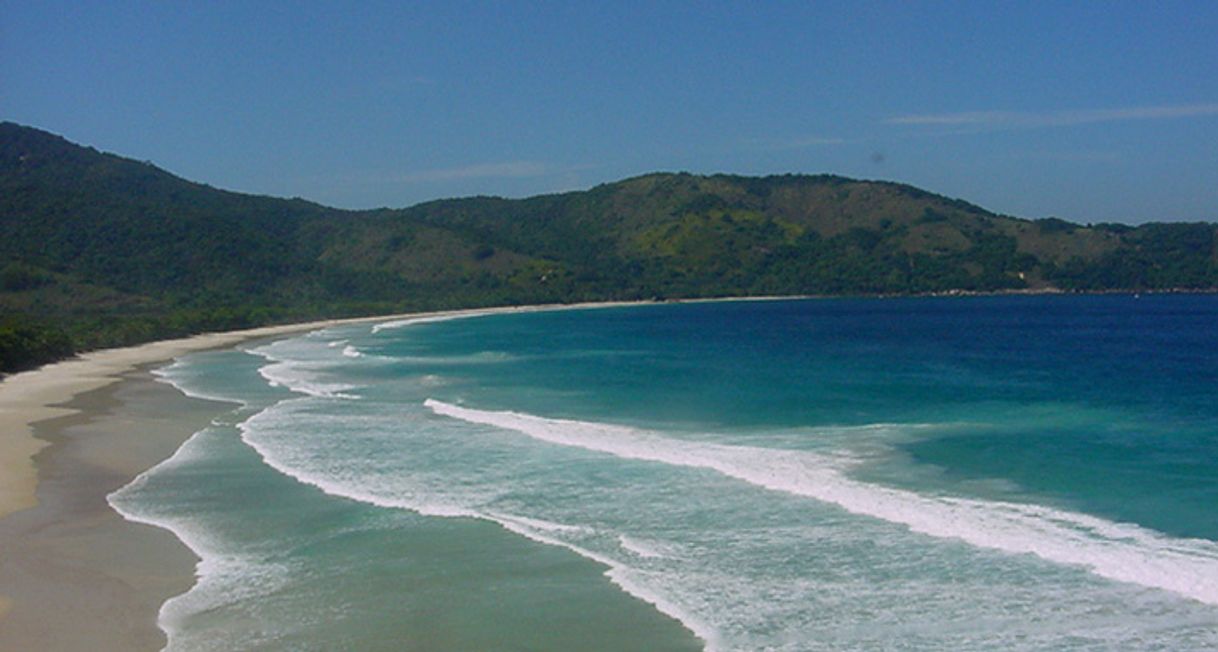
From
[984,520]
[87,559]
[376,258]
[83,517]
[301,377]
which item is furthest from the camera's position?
[376,258]

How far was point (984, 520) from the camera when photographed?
1647 centimetres

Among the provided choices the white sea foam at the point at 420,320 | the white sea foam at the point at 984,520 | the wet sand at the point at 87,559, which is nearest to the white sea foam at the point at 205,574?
the wet sand at the point at 87,559

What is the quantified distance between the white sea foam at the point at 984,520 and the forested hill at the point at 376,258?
77.0 metres

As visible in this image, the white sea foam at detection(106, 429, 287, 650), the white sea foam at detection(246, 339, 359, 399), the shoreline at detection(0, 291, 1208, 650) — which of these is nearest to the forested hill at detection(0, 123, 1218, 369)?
the white sea foam at detection(246, 339, 359, 399)

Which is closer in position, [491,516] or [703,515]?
[703,515]

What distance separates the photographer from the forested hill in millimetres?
120438

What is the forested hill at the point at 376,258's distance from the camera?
4742 inches

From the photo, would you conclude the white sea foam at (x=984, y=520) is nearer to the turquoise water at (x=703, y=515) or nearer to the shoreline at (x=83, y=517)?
the turquoise water at (x=703, y=515)

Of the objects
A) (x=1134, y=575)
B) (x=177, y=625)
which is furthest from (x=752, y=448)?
(x=177, y=625)

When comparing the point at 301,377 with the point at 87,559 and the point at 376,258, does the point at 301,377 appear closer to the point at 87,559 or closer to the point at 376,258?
the point at 87,559

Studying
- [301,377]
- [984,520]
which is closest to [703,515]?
[984,520]

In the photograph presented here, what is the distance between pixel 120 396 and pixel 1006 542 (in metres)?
31.3

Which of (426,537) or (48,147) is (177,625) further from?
(48,147)

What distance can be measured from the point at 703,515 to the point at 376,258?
156m
